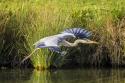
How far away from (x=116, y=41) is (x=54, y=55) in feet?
6.30

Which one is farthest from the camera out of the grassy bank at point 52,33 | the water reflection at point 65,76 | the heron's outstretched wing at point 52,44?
the grassy bank at point 52,33

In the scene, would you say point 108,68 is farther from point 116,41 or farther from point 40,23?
point 40,23

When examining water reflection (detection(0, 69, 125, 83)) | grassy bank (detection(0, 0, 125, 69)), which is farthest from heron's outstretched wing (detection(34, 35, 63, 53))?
grassy bank (detection(0, 0, 125, 69))

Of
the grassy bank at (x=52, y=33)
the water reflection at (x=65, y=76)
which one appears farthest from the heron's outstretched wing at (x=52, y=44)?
the grassy bank at (x=52, y=33)

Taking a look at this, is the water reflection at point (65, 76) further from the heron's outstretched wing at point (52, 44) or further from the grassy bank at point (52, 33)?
the heron's outstretched wing at point (52, 44)

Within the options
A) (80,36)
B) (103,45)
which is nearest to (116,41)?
(103,45)

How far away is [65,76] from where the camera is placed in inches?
658

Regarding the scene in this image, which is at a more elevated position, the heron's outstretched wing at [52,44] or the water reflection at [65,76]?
the heron's outstretched wing at [52,44]

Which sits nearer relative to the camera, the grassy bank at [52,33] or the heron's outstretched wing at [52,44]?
the heron's outstretched wing at [52,44]

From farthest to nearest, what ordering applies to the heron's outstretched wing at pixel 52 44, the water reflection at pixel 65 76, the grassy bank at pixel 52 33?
1. the grassy bank at pixel 52 33
2. the water reflection at pixel 65 76
3. the heron's outstretched wing at pixel 52 44

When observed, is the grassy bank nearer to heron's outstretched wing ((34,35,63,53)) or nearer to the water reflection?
the water reflection

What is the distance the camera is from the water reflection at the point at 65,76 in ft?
52.6

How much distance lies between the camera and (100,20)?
1853cm

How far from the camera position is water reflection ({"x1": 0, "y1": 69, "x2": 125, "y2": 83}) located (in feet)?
52.6
